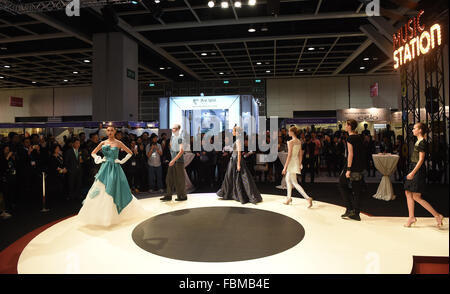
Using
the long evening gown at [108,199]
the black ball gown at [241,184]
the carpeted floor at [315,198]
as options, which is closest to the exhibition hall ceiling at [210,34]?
the carpeted floor at [315,198]

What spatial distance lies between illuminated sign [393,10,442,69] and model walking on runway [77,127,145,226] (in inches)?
254

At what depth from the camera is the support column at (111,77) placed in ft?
33.0

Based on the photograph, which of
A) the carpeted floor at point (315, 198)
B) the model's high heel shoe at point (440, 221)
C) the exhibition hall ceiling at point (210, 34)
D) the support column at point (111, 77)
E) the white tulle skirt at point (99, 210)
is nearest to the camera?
the model's high heel shoe at point (440, 221)

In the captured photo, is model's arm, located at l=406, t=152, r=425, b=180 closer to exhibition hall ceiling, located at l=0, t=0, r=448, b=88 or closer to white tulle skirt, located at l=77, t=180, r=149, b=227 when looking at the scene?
exhibition hall ceiling, located at l=0, t=0, r=448, b=88

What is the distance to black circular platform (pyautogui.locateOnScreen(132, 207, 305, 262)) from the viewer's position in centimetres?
322

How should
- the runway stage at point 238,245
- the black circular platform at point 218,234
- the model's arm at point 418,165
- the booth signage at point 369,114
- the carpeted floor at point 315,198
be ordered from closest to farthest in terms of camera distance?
the runway stage at point 238,245 → the black circular platform at point 218,234 → the model's arm at point 418,165 → the carpeted floor at point 315,198 → the booth signage at point 369,114

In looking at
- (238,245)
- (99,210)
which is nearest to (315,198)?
(238,245)

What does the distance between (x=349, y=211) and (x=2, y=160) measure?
19.5 feet

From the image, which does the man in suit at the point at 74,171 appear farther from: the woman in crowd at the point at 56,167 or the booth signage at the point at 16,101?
the booth signage at the point at 16,101

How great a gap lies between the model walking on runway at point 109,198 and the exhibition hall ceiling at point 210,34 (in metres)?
4.94

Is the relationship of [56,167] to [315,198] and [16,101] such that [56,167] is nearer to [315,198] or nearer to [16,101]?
[315,198]

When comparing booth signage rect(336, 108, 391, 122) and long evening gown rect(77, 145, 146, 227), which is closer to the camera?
long evening gown rect(77, 145, 146, 227)

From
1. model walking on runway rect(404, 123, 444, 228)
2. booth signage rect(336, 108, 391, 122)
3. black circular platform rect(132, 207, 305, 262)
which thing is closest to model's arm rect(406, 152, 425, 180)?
model walking on runway rect(404, 123, 444, 228)

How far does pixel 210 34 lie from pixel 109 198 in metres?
8.29
